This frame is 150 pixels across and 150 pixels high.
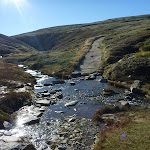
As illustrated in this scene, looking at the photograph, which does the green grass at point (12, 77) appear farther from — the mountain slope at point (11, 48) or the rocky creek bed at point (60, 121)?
the mountain slope at point (11, 48)

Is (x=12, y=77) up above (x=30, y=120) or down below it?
above

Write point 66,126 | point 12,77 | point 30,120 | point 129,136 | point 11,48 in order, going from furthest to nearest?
point 11,48 → point 12,77 → point 30,120 → point 66,126 → point 129,136

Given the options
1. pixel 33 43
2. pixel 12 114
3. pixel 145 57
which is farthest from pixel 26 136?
pixel 33 43

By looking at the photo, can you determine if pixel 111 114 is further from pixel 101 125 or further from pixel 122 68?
pixel 122 68

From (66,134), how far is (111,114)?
21.0 ft

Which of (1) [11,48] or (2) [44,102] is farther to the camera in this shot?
(1) [11,48]

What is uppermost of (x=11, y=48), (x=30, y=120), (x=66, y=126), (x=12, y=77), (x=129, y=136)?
(x=11, y=48)

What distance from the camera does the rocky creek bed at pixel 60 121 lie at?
13703 millimetres

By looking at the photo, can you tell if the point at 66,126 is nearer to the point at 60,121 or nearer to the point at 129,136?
the point at 60,121

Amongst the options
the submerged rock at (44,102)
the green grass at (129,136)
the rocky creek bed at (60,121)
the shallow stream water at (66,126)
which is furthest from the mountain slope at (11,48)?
the green grass at (129,136)

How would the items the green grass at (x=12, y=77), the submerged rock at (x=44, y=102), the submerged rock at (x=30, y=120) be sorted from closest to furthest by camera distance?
the submerged rock at (x=30, y=120) < the submerged rock at (x=44, y=102) < the green grass at (x=12, y=77)

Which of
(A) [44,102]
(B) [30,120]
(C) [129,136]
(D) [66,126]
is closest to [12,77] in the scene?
(A) [44,102]

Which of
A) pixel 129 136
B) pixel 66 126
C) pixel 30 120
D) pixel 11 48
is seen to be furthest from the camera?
pixel 11 48

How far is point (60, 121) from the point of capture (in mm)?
18016
